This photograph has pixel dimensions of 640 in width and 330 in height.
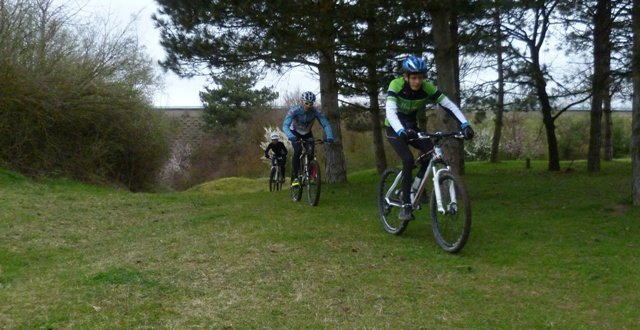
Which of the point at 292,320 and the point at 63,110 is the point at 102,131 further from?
the point at 292,320

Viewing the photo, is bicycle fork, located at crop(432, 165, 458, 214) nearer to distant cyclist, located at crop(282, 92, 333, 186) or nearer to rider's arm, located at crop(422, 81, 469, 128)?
rider's arm, located at crop(422, 81, 469, 128)

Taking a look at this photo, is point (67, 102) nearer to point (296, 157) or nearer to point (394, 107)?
point (296, 157)

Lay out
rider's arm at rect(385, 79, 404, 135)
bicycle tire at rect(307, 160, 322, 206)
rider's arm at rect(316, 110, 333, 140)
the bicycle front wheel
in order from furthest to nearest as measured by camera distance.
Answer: rider's arm at rect(316, 110, 333, 140) → bicycle tire at rect(307, 160, 322, 206) → rider's arm at rect(385, 79, 404, 135) → the bicycle front wheel

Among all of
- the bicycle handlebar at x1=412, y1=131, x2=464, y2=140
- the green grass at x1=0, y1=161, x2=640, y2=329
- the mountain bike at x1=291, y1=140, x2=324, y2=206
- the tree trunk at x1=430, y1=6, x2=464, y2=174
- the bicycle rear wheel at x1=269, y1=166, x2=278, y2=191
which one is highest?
the tree trunk at x1=430, y1=6, x2=464, y2=174

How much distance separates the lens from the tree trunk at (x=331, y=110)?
1297 centimetres

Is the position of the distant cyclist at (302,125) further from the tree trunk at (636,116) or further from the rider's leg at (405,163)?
the tree trunk at (636,116)

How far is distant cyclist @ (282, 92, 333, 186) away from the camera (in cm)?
991

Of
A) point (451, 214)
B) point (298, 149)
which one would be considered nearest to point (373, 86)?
point (298, 149)

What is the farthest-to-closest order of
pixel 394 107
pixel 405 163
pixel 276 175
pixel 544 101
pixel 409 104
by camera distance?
pixel 544 101, pixel 276 175, pixel 409 104, pixel 405 163, pixel 394 107

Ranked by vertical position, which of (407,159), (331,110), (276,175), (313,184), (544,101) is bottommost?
(276,175)

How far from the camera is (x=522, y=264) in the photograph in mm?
5551

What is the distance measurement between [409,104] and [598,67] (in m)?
Result: 10.6

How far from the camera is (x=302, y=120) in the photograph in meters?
10.2

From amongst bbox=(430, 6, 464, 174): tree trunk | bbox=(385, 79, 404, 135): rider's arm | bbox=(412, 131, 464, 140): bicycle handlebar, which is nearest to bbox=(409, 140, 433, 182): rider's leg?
bbox=(412, 131, 464, 140): bicycle handlebar
